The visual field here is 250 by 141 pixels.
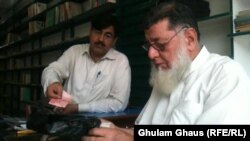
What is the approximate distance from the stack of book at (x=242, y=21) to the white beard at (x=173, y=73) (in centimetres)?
102

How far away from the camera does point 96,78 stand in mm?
2621

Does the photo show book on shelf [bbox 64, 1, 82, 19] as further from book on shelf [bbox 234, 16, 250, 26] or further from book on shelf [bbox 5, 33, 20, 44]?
book on shelf [bbox 5, 33, 20, 44]

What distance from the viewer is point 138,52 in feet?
11.8

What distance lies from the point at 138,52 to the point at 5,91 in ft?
21.7

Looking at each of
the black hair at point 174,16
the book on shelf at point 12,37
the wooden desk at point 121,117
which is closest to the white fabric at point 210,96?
the black hair at point 174,16

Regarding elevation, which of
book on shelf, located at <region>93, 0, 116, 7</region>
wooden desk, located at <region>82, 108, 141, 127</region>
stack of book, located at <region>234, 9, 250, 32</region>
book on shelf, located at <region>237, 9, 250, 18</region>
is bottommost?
wooden desk, located at <region>82, 108, 141, 127</region>

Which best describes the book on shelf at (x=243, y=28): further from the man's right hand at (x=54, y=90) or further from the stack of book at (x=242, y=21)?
the man's right hand at (x=54, y=90)

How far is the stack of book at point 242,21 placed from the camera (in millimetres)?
2121

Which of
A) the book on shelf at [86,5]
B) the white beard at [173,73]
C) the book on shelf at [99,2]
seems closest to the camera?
the white beard at [173,73]

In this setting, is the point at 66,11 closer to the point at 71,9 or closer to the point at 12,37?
the point at 71,9

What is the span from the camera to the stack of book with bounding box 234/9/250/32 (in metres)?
2.12

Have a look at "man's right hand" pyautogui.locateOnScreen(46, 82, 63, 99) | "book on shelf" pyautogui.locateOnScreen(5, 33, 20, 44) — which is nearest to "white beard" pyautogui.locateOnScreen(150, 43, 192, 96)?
"man's right hand" pyautogui.locateOnScreen(46, 82, 63, 99)

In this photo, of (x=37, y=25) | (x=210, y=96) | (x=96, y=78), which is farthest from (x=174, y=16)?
(x=37, y=25)

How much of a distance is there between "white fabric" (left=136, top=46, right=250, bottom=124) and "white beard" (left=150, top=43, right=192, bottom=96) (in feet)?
0.08
